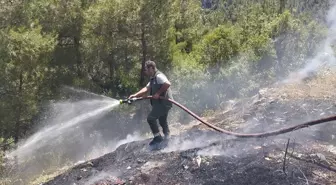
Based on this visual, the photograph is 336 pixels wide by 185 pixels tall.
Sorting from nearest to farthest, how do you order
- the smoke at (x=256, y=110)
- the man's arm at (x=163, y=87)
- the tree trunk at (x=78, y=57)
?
1. the man's arm at (x=163, y=87)
2. the smoke at (x=256, y=110)
3. the tree trunk at (x=78, y=57)

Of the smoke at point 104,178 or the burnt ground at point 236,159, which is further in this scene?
the smoke at point 104,178

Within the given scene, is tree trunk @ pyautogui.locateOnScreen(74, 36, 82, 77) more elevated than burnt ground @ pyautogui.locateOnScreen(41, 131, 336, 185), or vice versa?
tree trunk @ pyautogui.locateOnScreen(74, 36, 82, 77)

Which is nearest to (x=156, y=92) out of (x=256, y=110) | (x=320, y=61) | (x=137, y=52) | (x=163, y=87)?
(x=163, y=87)

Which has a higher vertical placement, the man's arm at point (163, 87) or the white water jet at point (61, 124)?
the man's arm at point (163, 87)

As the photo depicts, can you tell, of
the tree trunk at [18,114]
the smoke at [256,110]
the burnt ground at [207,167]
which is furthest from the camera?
the tree trunk at [18,114]

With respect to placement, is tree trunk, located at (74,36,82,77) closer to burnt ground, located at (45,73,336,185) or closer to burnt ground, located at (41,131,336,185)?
burnt ground, located at (45,73,336,185)

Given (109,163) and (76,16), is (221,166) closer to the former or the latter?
(109,163)

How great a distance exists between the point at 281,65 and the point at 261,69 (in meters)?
0.82

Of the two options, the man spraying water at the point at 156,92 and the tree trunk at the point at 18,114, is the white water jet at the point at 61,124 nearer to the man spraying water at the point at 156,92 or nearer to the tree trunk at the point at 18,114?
the tree trunk at the point at 18,114

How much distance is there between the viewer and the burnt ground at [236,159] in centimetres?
543

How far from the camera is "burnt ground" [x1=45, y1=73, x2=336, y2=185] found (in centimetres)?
543

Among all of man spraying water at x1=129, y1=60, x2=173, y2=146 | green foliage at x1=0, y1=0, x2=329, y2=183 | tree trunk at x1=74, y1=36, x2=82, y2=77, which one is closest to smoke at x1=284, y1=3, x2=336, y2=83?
green foliage at x1=0, y1=0, x2=329, y2=183

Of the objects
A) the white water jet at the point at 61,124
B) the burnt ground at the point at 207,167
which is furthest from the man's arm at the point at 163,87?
the white water jet at the point at 61,124

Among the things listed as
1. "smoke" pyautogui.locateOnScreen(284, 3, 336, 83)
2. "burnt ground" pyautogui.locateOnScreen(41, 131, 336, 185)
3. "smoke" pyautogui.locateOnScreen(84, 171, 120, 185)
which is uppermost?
"smoke" pyautogui.locateOnScreen(284, 3, 336, 83)
